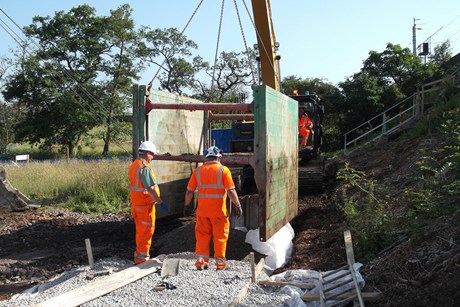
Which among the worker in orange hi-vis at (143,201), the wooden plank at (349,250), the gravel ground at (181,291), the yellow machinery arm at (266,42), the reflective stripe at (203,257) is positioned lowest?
the gravel ground at (181,291)

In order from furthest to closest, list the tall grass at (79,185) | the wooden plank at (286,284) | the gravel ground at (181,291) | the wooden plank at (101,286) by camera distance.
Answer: the tall grass at (79,185), the wooden plank at (286,284), the gravel ground at (181,291), the wooden plank at (101,286)

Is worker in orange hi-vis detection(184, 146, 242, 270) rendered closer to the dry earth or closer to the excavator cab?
the dry earth

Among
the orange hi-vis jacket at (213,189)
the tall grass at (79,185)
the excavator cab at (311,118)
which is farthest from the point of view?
the tall grass at (79,185)

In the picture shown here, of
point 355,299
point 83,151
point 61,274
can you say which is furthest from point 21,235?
point 83,151

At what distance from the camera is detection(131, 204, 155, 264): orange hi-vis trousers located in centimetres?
657

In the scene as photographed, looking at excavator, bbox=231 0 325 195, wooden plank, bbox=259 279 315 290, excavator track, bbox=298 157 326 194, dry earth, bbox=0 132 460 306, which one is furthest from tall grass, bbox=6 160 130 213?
wooden plank, bbox=259 279 315 290

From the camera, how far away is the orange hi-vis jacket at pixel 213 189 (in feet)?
20.6

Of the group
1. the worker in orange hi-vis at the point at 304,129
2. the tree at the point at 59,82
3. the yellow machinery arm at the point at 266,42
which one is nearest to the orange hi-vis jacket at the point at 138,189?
the yellow machinery arm at the point at 266,42

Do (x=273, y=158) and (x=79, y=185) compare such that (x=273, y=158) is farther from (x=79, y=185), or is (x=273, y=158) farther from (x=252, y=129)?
(x=79, y=185)

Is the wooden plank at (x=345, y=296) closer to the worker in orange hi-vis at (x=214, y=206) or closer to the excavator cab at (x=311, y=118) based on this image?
the worker in orange hi-vis at (x=214, y=206)

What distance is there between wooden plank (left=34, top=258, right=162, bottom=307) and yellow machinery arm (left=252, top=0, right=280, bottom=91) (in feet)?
17.8

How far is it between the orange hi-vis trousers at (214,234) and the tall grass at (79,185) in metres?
6.80

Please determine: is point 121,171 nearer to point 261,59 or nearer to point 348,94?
point 261,59

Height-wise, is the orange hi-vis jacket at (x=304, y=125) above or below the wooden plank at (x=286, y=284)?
above
